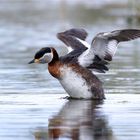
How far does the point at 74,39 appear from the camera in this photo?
15586 mm

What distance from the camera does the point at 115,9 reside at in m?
44.8

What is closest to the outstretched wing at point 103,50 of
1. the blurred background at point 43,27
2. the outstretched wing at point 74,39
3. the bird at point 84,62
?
the bird at point 84,62

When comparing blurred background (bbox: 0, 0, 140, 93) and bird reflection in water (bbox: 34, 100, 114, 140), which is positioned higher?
bird reflection in water (bbox: 34, 100, 114, 140)

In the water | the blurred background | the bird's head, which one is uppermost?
the bird's head

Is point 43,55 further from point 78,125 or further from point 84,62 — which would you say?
point 78,125

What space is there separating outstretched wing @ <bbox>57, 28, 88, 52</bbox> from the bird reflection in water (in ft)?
5.95

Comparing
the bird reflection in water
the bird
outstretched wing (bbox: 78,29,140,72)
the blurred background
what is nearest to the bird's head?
the bird

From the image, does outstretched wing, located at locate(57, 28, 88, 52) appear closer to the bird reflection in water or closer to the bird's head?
the bird's head

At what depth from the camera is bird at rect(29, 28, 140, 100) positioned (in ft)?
46.1

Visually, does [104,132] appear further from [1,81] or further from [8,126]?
[1,81]

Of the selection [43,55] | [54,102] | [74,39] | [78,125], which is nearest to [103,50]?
[43,55]

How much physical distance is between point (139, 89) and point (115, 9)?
29806 millimetres

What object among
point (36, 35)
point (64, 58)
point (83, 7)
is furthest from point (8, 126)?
point (83, 7)

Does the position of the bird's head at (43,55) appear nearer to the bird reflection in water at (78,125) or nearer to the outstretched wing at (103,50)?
the outstretched wing at (103,50)
